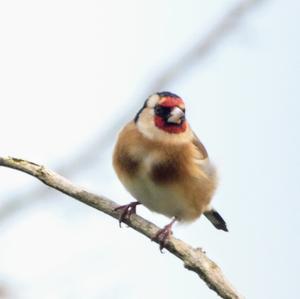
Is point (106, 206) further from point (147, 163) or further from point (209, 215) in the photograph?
point (209, 215)

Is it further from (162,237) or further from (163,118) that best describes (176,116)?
(162,237)

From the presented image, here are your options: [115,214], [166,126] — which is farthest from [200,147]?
[115,214]

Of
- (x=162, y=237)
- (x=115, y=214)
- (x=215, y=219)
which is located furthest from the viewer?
(x=215, y=219)

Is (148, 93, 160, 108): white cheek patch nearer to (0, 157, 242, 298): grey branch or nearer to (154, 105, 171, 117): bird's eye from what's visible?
(154, 105, 171, 117): bird's eye

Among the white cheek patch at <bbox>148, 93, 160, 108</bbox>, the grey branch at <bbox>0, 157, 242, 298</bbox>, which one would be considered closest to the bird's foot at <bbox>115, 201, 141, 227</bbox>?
the grey branch at <bbox>0, 157, 242, 298</bbox>

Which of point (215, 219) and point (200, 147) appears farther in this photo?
point (215, 219)

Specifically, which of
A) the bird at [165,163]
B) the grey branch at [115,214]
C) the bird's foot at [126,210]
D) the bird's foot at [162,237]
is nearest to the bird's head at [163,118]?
the bird at [165,163]

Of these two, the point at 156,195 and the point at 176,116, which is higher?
the point at 176,116
